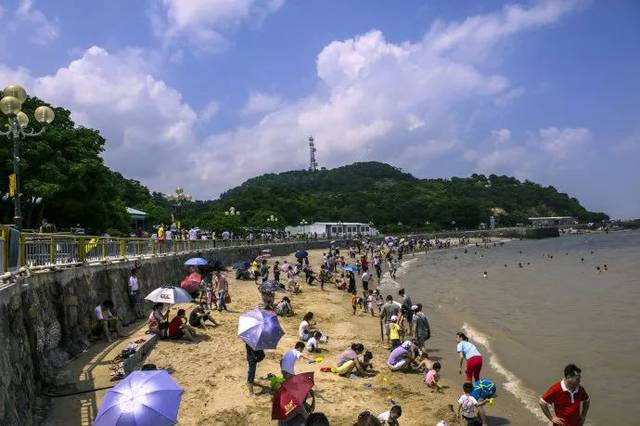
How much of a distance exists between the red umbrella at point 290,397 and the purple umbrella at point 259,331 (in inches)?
95.6

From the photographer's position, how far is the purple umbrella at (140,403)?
591cm

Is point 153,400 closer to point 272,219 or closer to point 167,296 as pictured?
point 167,296

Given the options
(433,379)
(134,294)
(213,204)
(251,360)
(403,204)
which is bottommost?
(433,379)

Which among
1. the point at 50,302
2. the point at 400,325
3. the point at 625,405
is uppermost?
the point at 50,302

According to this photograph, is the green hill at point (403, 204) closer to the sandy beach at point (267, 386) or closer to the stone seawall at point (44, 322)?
the stone seawall at point (44, 322)

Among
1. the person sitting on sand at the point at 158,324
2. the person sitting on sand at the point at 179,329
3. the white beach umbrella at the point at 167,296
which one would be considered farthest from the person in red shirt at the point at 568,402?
the white beach umbrella at the point at 167,296

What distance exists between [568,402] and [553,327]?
12714 millimetres

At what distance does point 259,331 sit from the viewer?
957 cm

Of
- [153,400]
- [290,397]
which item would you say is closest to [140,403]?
[153,400]

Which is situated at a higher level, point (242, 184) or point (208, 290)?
point (242, 184)

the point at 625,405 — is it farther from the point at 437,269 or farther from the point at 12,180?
the point at 437,269

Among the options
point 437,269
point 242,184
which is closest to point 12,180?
point 437,269

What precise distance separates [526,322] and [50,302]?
1572 centimetres

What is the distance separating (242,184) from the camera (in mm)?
190875
